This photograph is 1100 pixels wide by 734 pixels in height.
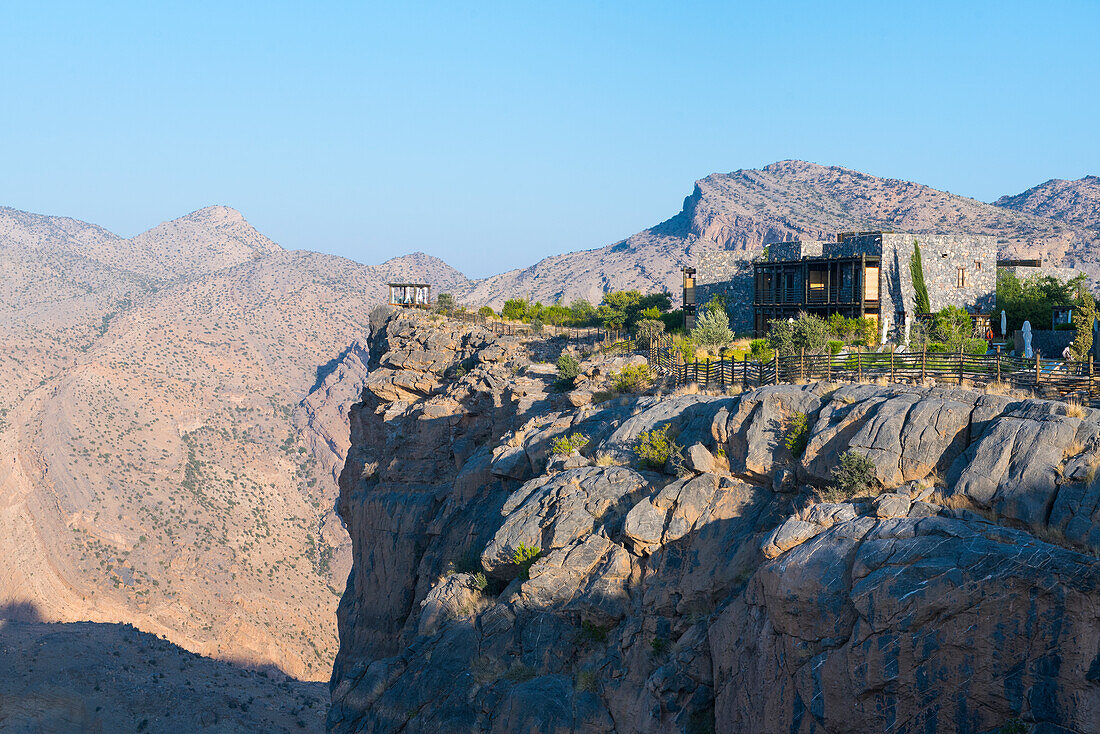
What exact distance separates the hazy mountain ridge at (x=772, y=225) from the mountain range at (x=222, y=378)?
0.62 metres

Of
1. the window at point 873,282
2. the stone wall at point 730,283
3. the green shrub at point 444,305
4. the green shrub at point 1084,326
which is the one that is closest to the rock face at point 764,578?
the green shrub at point 1084,326

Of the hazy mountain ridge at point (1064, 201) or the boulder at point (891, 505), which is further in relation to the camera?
the hazy mountain ridge at point (1064, 201)

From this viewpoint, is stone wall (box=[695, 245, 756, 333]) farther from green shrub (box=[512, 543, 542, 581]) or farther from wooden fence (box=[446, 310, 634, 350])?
green shrub (box=[512, 543, 542, 581])

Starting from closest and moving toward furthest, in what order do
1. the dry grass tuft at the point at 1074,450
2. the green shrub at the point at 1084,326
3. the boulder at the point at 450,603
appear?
the dry grass tuft at the point at 1074,450 < the boulder at the point at 450,603 < the green shrub at the point at 1084,326

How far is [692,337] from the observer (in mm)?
41938

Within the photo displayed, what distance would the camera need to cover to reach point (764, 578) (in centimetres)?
1609

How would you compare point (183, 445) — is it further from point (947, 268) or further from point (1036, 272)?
point (1036, 272)

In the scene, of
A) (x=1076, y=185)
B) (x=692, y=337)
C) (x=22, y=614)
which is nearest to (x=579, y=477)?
(x=692, y=337)

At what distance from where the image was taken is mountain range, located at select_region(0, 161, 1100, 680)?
72938 mm

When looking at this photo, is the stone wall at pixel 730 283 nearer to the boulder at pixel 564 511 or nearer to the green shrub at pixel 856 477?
the boulder at pixel 564 511

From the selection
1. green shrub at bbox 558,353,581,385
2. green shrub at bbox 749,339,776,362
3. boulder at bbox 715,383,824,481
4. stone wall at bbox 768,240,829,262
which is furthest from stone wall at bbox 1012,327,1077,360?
boulder at bbox 715,383,824,481

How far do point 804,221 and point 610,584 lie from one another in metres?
140

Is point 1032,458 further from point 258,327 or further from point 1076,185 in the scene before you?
point 1076,185

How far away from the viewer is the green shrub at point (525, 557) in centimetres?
2285
